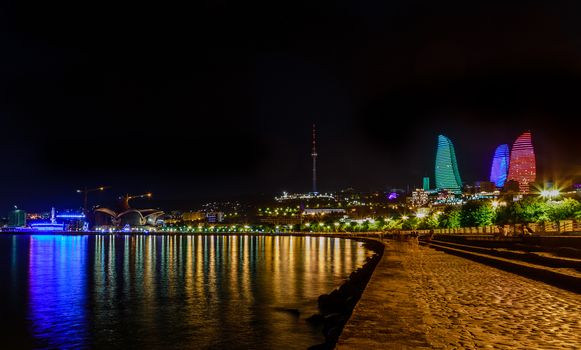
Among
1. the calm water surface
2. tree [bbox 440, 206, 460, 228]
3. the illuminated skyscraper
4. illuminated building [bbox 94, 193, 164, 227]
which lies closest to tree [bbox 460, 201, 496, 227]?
tree [bbox 440, 206, 460, 228]

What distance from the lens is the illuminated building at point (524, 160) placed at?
6063 inches

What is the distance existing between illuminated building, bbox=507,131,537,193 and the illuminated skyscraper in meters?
17.5

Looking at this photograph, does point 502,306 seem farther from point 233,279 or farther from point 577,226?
point 577,226

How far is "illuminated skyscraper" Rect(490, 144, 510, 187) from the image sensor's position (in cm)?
17775

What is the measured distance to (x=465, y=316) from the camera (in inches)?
307

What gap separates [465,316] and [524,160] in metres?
161

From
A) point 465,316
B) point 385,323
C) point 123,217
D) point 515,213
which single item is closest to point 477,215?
point 515,213

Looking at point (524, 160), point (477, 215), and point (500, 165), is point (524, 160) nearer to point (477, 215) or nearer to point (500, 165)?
point (500, 165)

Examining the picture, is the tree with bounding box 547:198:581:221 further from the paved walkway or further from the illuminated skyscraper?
the illuminated skyscraper

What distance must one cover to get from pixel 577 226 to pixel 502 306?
80.1 ft

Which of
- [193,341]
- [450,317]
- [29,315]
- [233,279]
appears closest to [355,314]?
[450,317]

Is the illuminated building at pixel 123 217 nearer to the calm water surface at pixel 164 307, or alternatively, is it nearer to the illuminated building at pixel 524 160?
the illuminated building at pixel 524 160

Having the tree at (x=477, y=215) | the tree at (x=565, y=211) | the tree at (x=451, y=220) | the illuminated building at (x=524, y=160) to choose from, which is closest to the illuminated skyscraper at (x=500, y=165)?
the illuminated building at (x=524, y=160)

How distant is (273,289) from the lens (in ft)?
78.9
